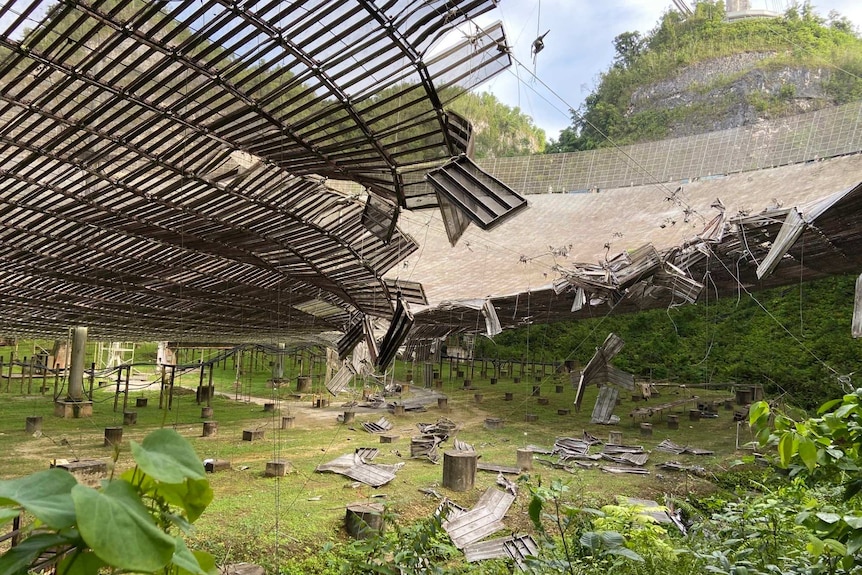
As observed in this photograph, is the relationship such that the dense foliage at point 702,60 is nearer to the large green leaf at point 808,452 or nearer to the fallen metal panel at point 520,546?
the fallen metal panel at point 520,546

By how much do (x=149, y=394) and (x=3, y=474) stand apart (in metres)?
13.9

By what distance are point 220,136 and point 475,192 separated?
13.0ft

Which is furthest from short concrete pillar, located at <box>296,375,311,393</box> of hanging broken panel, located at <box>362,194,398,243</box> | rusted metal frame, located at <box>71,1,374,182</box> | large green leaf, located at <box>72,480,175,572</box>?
large green leaf, located at <box>72,480,175,572</box>

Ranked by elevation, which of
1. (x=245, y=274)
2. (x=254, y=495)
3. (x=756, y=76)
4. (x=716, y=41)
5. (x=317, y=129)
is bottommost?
(x=254, y=495)

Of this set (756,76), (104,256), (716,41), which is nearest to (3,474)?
(104,256)

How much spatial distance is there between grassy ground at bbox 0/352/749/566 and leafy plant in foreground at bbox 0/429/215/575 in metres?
3.32

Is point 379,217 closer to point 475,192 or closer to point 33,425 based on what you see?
point 475,192

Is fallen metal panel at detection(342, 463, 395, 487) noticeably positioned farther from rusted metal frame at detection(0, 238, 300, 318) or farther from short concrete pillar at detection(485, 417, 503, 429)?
short concrete pillar at detection(485, 417, 503, 429)

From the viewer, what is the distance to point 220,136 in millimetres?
8539

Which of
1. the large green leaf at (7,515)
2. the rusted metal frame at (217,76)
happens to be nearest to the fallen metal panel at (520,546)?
the rusted metal frame at (217,76)

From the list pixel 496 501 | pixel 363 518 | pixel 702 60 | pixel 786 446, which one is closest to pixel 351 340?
pixel 496 501

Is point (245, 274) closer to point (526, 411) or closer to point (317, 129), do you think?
point (317, 129)

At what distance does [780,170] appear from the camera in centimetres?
2334

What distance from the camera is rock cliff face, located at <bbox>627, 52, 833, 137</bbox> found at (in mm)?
35812
